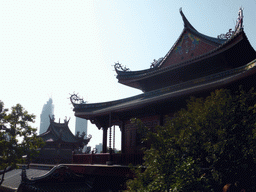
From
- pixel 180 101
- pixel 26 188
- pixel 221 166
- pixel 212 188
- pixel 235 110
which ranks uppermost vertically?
pixel 180 101

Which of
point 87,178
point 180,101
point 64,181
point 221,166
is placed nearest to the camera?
point 221,166

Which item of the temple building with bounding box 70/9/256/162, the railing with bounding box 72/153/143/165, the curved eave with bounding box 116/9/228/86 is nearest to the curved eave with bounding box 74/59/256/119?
the temple building with bounding box 70/9/256/162

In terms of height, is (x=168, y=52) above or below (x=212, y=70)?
above

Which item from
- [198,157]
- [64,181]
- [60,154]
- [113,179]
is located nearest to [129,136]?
[113,179]

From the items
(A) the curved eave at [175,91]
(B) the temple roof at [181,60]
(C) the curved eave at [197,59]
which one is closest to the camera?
(A) the curved eave at [175,91]

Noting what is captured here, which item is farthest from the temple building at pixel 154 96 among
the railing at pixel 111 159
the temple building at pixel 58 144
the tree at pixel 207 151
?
the temple building at pixel 58 144

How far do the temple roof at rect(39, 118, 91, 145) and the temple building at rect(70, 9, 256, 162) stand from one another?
34.9 ft

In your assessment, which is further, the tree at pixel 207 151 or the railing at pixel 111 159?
the railing at pixel 111 159

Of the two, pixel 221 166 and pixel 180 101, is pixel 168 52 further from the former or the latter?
pixel 221 166

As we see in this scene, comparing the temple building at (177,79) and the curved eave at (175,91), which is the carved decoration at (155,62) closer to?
the temple building at (177,79)

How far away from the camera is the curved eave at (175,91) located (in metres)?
9.28

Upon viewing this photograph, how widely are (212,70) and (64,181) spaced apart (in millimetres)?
9287

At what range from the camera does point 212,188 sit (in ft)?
19.2

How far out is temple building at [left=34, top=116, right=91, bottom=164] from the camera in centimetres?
2401
